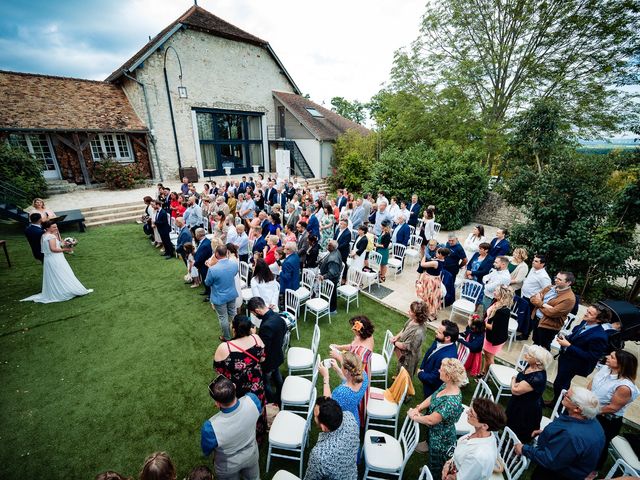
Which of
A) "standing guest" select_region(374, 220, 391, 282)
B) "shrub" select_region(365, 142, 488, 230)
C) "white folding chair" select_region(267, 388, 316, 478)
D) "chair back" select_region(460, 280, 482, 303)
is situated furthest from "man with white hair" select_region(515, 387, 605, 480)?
"shrub" select_region(365, 142, 488, 230)

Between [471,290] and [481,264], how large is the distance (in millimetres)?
635

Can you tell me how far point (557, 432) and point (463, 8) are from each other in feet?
66.3

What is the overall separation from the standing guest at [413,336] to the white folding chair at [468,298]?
7.19 ft

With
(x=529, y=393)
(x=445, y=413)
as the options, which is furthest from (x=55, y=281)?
(x=529, y=393)

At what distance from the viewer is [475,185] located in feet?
42.0

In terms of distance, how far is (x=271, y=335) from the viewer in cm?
350

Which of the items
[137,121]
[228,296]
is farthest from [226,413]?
[137,121]

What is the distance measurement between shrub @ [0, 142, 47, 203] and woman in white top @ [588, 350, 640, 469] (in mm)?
17963

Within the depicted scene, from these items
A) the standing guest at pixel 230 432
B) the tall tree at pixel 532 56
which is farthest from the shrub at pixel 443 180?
the standing guest at pixel 230 432

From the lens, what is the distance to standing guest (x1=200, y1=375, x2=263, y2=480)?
2.29m

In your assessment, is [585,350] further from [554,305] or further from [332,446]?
[332,446]

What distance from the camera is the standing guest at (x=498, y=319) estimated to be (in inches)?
159

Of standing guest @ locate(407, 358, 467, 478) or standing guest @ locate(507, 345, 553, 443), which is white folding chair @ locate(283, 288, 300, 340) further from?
standing guest @ locate(507, 345, 553, 443)

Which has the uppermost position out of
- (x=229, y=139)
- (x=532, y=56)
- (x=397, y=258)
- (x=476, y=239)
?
(x=532, y=56)
